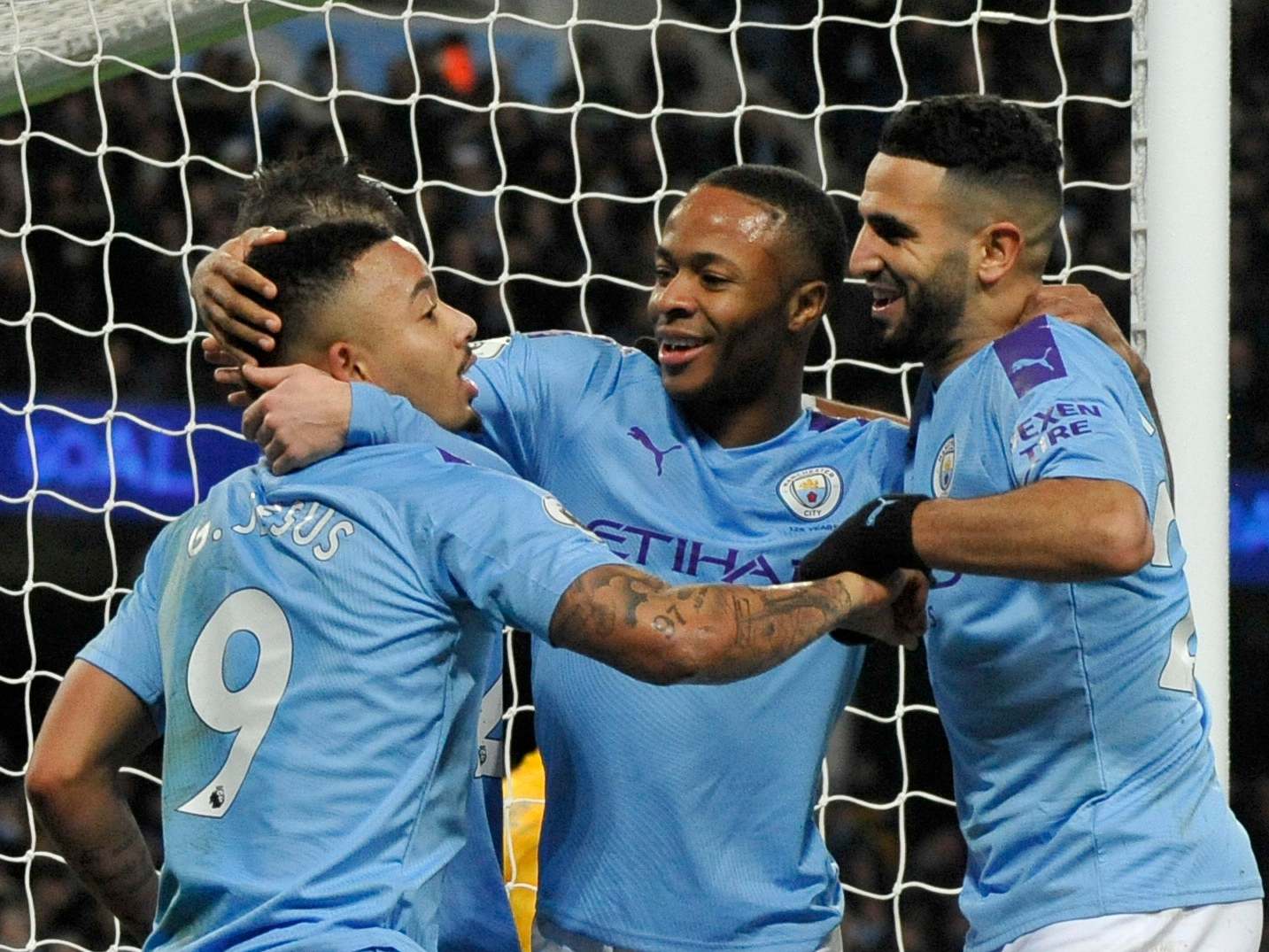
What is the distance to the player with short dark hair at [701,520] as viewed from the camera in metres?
2.62

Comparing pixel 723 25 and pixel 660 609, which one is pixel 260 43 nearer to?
pixel 723 25

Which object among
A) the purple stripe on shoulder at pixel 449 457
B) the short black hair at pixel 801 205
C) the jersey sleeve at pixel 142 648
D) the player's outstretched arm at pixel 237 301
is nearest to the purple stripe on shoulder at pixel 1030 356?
the short black hair at pixel 801 205

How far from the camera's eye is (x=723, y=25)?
670cm

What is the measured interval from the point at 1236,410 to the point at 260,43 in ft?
11.9

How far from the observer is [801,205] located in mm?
2900

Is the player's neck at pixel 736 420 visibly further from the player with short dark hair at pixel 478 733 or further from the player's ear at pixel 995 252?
the player with short dark hair at pixel 478 733

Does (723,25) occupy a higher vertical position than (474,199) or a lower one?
higher

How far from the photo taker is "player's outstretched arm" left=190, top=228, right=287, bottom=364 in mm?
2334

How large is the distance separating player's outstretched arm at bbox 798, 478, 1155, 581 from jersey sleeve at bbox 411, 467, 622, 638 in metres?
0.37

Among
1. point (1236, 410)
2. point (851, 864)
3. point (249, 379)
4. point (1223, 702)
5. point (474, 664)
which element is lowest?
point (851, 864)

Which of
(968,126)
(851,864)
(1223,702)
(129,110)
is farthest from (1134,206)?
(129,110)

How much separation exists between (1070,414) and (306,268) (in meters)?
0.94

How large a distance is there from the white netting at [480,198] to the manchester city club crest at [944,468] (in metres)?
3.19

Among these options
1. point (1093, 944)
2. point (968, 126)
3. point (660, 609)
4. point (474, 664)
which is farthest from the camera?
point (968, 126)
